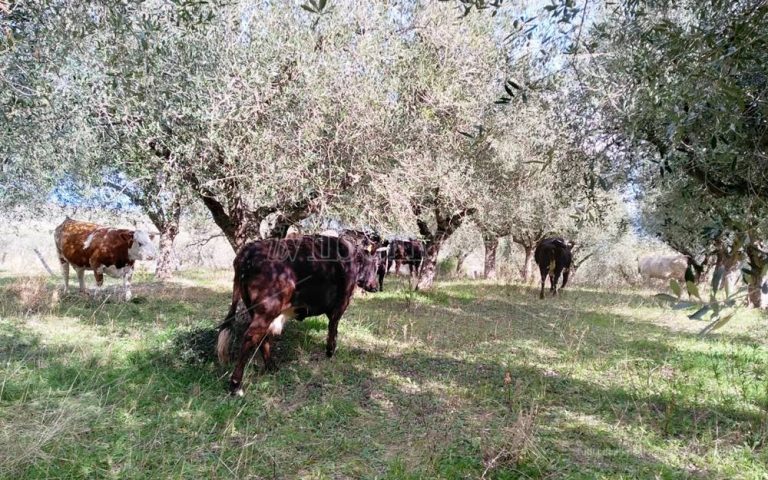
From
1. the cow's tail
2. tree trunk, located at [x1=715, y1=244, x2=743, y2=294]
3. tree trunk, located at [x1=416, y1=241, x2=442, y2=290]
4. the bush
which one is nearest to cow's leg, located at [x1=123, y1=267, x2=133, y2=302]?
the cow's tail

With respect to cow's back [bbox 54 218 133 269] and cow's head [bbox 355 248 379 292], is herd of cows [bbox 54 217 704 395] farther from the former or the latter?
cow's back [bbox 54 218 133 269]

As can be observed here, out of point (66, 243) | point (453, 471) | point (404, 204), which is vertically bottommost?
point (453, 471)

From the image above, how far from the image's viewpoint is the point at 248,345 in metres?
5.27

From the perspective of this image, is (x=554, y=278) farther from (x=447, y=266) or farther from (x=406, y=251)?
(x=447, y=266)

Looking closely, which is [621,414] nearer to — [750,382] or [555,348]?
[750,382]

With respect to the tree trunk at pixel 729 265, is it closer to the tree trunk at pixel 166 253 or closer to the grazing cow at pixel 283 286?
the grazing cow at pixel 283 286

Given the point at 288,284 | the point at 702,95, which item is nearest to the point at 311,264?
the point at 288,284

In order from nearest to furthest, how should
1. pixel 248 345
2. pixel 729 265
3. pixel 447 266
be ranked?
pixel 248 345 → pixel 729 265 → pixel 447 266

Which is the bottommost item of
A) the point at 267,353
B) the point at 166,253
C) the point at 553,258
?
the point at 267,353

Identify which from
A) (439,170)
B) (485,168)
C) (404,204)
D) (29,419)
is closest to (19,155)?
(29,419)

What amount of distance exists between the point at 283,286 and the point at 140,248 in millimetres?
5511

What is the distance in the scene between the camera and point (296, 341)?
6.84 metres

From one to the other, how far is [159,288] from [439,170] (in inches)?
295

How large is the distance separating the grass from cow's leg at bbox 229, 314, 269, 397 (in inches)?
5.7
